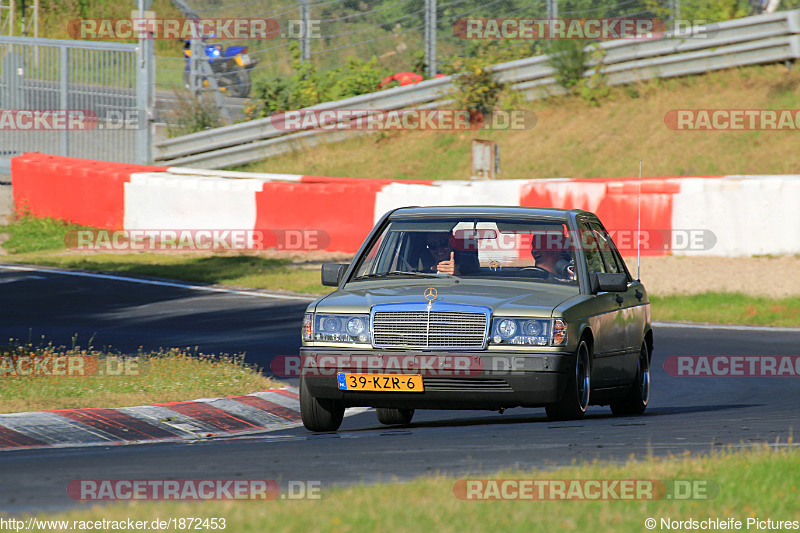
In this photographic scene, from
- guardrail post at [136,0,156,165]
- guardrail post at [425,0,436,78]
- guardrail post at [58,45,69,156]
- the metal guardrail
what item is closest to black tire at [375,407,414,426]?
the metal guardrail

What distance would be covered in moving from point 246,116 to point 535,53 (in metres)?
7.51

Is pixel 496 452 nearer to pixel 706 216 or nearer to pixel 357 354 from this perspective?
pixel 357 354

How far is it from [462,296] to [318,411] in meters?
1.30

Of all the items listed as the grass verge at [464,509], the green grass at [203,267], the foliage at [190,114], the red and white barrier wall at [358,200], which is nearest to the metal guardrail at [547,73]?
the foliage at [190,114]

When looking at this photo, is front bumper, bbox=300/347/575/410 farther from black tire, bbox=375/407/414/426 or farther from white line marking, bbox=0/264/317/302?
white line marking, bbox=0/264/317/302

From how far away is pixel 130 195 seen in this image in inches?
931

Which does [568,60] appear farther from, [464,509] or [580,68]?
[464,509]

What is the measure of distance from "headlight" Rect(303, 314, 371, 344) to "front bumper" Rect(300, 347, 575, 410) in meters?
0.12

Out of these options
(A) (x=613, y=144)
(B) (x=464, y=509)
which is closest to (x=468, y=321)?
(B) (x=464, y=509)

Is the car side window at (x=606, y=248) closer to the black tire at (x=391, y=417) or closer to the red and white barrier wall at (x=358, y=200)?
the black tire at (x=391, y=417)

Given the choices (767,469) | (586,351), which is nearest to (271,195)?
(586,351)

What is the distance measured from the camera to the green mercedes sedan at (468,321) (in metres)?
7.78

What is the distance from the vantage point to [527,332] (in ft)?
25.6

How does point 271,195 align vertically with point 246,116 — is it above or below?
below
